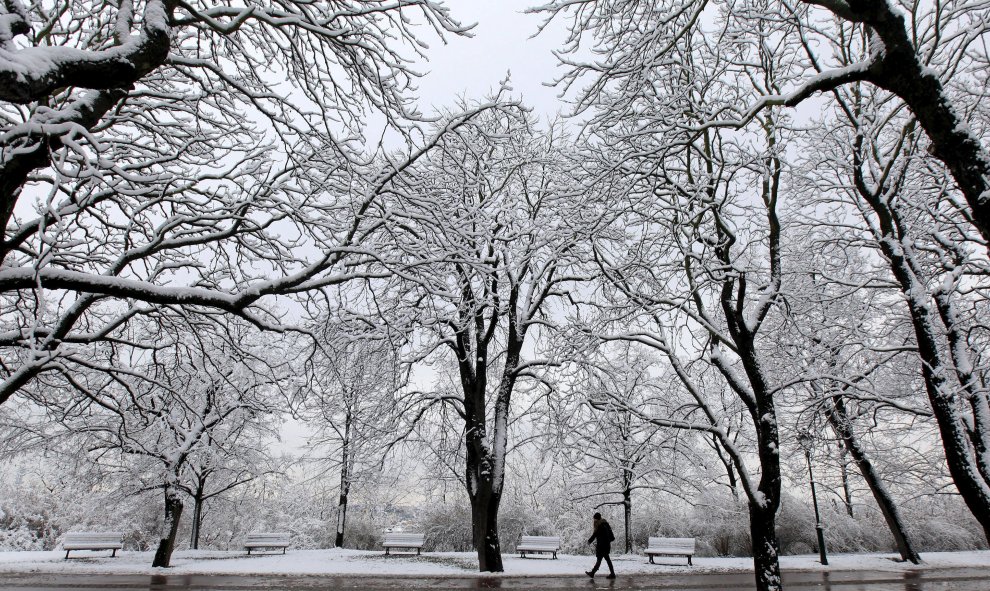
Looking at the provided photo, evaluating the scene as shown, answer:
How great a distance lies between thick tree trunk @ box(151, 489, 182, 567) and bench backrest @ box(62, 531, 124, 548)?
3215 millimetres

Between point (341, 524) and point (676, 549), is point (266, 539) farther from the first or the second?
point (676, 549)

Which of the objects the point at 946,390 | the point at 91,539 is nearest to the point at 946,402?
the point at 946,390

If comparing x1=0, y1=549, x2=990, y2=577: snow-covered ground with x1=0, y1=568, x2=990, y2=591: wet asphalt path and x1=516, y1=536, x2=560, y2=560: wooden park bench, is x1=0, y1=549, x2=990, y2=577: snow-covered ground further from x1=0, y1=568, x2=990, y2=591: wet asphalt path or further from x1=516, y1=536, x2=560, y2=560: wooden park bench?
x1=0, y1=568, x2=990, y2=591: wet asphalt path

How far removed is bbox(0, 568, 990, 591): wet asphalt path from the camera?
37.7ft

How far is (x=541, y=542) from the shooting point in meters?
18.5

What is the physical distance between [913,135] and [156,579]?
18.0m

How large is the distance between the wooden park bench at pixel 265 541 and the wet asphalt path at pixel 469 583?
606 centimetres

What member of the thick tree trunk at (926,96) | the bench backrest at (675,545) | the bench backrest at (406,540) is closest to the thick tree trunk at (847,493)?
the bench backrest at (675,545)

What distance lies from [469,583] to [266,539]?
11.6 metres

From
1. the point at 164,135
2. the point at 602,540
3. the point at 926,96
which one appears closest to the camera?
the point at 926,96

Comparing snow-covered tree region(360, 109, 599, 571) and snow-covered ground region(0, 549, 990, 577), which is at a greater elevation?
snow-covered tree region(360, 109, 599, 571)

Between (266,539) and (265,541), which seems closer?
(265,541)

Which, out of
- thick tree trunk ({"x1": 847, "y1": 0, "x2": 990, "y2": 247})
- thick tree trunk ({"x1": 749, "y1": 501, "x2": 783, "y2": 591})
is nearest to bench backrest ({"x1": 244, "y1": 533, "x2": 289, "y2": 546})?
thick tree trunk ({"x1": 749, "y1": 501, "x2": 783, "y2": 591})

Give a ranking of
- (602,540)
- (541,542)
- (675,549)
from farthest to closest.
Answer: (541,542), (675,549), (602,540)
